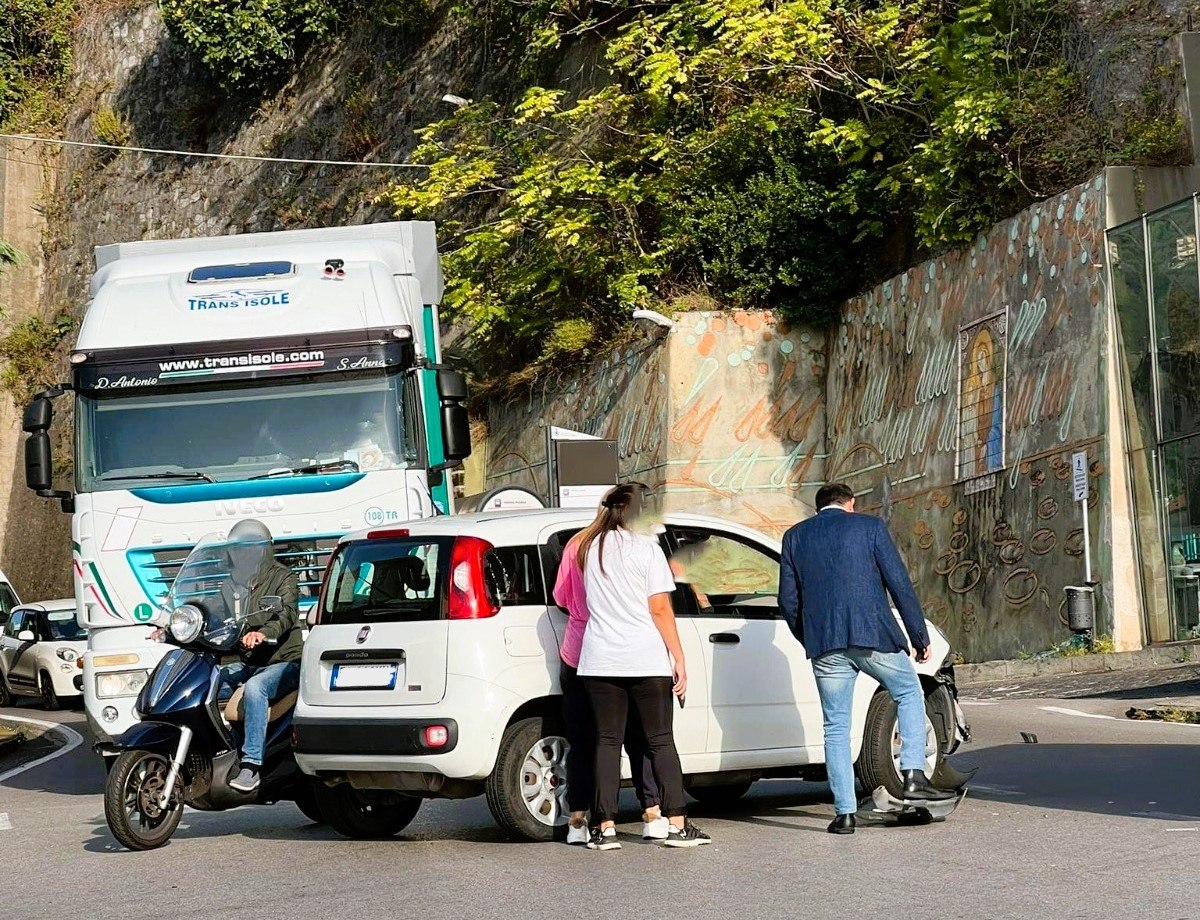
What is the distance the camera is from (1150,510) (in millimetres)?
22484

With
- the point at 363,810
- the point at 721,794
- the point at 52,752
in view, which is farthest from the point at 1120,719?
the point at 52,752

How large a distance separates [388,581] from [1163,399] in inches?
598

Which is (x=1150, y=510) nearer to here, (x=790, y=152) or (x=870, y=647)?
(x=790, y=152)

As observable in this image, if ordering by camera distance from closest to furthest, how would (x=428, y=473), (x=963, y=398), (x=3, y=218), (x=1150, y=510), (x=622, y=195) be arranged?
1. (x=428, y=473)
2. (x=1150, y=510)
3. (x=963, y=398)
4. (x=622, y=195)
5. (x=3, y=218)

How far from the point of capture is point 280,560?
43.5ft

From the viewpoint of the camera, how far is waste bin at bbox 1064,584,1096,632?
22156mm

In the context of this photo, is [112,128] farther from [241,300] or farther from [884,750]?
[884,750]

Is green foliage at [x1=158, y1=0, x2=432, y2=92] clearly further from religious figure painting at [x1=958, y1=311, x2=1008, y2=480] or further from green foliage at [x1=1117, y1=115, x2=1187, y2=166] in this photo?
green foliage at [x1=1117, y1=115, x2=1187, y2=166]

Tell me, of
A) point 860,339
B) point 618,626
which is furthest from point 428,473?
point 860,339

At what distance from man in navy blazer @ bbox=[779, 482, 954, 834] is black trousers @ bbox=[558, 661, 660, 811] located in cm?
91

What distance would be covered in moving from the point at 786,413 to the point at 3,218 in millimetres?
26374

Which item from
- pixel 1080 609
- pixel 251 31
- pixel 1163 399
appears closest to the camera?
pixel 1080 609

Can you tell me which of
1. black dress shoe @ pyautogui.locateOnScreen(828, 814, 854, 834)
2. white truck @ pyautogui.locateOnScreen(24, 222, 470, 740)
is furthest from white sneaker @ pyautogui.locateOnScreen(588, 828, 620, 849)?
white truck @ pyautogui.locateOnScreen(24, 222, 470, 740)

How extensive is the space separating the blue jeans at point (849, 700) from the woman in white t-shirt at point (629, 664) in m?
0.73
